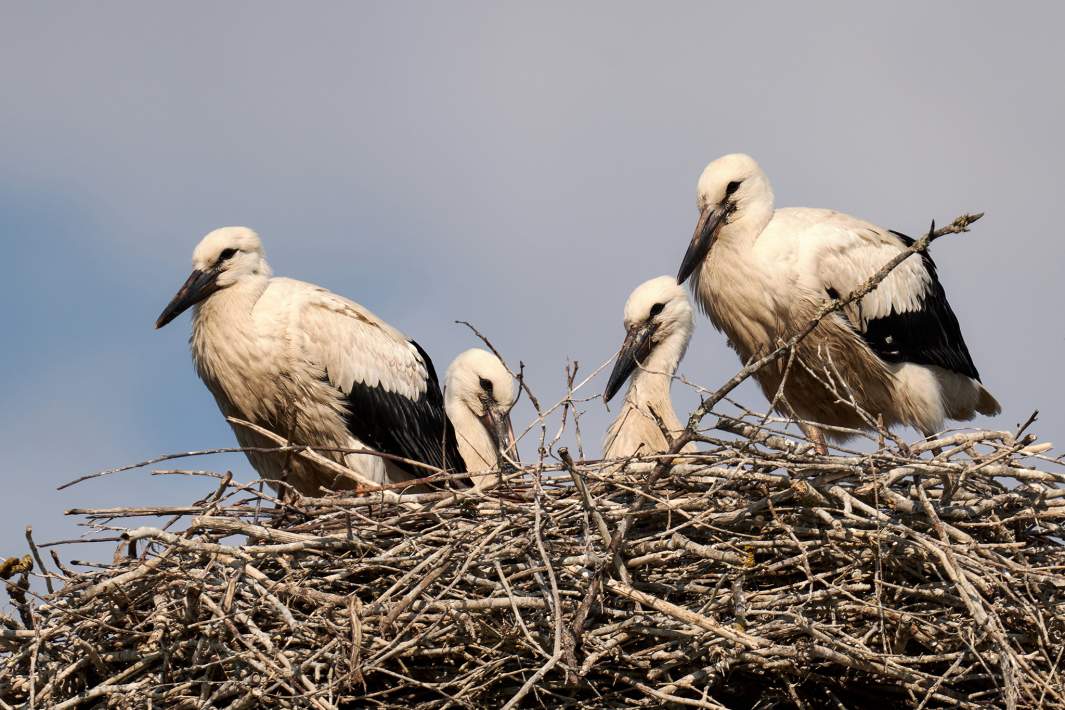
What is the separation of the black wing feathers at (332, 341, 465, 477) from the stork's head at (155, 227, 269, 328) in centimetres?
68

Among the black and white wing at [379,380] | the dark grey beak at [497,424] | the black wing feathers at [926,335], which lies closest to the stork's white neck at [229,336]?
the black and white wing at [379,380]

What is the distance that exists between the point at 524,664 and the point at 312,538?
2.34 ft

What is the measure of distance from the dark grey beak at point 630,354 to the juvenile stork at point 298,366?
77 centimetres

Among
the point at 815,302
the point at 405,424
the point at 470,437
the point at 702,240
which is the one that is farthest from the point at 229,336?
the point at 815,302

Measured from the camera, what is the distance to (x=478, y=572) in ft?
14.2

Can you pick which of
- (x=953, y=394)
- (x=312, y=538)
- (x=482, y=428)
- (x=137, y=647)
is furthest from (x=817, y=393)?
(x=137, y=647)

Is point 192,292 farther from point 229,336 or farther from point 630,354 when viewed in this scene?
point 630,354

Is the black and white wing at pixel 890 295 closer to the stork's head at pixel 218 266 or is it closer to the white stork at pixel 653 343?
the white stork at pixel 653 343

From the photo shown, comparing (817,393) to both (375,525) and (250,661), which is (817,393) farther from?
(250,661)

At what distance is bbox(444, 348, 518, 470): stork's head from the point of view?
673 cm

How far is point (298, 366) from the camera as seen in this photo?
6.17 meters

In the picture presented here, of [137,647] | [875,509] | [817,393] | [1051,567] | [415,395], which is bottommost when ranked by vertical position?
[1051,567]

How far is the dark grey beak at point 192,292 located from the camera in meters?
6.29

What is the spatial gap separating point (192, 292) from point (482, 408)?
4.41ft
